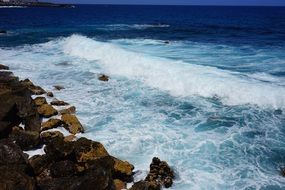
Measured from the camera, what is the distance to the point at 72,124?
11.3m

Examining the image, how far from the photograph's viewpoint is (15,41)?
33.2m

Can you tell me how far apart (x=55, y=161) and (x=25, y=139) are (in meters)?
1.89

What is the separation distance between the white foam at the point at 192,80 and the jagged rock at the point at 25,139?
7.20 meters

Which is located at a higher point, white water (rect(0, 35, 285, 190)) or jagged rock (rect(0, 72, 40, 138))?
jagged rock (rect(0, 72, 40, 138))

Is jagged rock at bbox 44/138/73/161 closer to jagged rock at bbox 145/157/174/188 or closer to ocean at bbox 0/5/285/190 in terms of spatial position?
ocean at bbox 0/5/285/190

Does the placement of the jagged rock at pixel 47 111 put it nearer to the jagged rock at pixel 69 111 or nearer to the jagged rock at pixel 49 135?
the jagged rock at pixel 69 111

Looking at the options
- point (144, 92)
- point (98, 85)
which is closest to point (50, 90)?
point (98, 85)

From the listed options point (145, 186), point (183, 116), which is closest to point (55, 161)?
point (145, 186)

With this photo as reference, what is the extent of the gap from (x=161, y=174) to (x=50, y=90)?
922cm

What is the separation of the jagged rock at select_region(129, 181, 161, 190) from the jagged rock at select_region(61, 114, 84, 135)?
12.9 feet

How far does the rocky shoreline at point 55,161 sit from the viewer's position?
23.3 ft

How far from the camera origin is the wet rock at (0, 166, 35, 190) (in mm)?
6703

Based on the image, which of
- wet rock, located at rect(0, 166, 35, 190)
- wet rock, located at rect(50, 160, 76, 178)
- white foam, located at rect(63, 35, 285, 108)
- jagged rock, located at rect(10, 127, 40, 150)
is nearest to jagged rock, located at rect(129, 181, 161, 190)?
wet rock, located at rect(50, 160, 76, 178)

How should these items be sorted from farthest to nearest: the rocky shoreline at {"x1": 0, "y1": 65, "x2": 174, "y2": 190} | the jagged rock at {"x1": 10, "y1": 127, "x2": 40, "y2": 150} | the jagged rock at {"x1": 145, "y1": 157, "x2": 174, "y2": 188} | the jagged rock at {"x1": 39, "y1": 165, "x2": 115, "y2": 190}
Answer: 1. the jagged rock at {"x1": 10, "y1": 127, "x2": 40, "y2": 150}
2. the jagged rock at {"x1": 145, "y1": 157, "x2": 174, "y2": 188}
3. the rocky shoreline at {"x1": 0, "y1": 65, "x2": 174, "y2": 190}
4. the jagged rock at {"x1": 39, "y1": 165, "x2": 115, "y2": 190}
